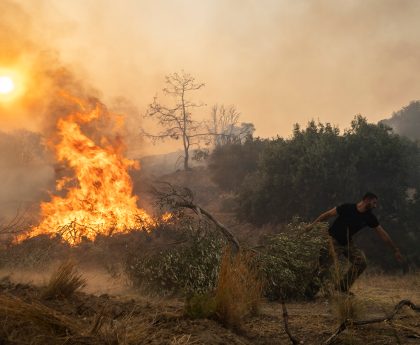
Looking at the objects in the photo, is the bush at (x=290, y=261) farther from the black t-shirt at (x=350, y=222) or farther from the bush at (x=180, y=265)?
the bush at (x=180, y=265)

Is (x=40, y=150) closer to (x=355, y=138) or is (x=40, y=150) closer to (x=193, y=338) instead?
(x=355, y=138)

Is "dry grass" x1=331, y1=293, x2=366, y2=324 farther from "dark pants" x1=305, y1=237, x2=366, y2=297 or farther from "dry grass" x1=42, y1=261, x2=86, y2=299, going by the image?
Answer: "dry grass" x1=42, y1=261, x2=86, y2=299

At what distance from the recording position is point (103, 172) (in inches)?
688

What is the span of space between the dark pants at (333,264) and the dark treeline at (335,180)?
8618mm

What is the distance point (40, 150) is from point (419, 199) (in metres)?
46.1

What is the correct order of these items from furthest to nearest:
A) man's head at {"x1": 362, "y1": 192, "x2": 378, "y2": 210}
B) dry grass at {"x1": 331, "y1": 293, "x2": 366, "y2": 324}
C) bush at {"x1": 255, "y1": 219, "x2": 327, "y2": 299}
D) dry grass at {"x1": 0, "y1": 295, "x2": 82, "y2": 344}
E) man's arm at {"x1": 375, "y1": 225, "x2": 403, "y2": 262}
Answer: bush at {"x1": 255, "y1": 219, "x2": 327, "y2": 299}
man's head at {"x1": 362, "y1": 192, "x2": 378, "y2": 210}
man's arm at {"x1": 375, "y1": 225, "x2": 403, "y2": 262}
dry grass at {"x1": 331, "y1": 293, "x2": 366, "y2": 324}
dry grass at {"x1": 0, "y1": 295, "x2": 82, "y2": 344}

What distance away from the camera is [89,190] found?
1672 centimetres

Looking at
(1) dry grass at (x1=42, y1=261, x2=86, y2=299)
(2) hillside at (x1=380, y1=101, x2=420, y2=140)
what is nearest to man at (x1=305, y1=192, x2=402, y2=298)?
(1) dry grass at (x1=42, y1=261, x2=86, y2=299)

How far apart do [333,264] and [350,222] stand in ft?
3.03

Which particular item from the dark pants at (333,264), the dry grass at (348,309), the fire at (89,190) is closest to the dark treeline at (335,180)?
the fire at (89,190)

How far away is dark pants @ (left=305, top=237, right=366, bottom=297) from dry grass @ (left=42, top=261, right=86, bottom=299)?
4.27 metres

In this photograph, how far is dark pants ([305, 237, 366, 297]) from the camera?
277 inches

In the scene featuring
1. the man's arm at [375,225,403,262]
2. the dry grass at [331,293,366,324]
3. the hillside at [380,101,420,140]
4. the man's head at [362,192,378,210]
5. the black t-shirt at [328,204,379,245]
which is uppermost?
the hillside at [380,101,420,140]

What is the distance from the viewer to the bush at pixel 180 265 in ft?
27.5
